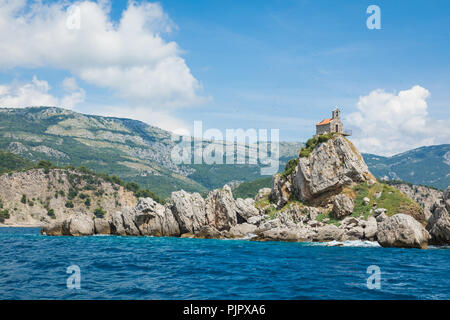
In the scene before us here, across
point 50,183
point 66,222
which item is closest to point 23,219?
point 50,183

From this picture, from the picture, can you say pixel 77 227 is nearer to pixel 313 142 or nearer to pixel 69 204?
pixel 313 142

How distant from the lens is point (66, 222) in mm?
83812

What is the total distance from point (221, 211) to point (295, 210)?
18.3m

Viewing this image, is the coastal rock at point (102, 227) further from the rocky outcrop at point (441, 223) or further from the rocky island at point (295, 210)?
the rocky outcrop at point (441, 223)

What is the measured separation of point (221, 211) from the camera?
283 feet

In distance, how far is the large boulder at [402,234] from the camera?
54875 mm

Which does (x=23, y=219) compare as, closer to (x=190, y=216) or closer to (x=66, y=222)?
(x=66, y=222)

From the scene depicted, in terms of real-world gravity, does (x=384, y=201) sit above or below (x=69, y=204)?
above

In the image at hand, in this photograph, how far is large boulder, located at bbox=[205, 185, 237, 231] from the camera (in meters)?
85.2

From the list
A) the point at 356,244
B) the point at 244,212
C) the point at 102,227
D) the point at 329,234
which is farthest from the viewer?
the point at 244,212

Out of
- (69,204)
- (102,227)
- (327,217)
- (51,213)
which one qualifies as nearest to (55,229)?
(102,227)

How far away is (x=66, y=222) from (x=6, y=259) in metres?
47.0

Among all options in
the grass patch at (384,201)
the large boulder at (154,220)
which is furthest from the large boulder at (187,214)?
the grass patch at (384,201)

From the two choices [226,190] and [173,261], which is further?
[226,190]
